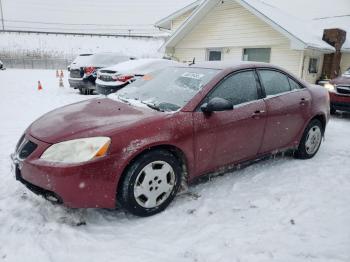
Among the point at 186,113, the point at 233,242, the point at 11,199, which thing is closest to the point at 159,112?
the point at 186,113

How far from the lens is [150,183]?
304 cm

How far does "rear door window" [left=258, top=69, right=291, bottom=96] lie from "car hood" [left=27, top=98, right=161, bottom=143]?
5.72ft

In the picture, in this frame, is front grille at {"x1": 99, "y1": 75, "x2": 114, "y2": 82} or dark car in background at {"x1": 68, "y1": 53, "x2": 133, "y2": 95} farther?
dark car in background at {"x1": 68, "y1": 53, "x2": 133, "y2": 95}

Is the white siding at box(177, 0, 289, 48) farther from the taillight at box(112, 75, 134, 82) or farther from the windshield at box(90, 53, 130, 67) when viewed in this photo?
the taillight at box(112, 75, 134, 82)

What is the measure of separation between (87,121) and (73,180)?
0.68 meters

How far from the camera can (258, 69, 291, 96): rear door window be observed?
4.15 m

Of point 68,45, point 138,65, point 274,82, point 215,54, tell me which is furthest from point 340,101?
point 68,45

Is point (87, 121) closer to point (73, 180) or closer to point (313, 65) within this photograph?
point (73, 180)

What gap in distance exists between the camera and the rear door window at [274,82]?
4152 mm

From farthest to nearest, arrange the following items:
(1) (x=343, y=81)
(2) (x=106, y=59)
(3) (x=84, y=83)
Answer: (2) (x=106, y=59) → (3) (x=84, y=83) → (1) (x=343, y=81)

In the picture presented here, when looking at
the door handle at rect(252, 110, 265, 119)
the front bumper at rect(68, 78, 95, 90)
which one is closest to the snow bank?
the front bumper at rect(68, 78, 95, 90)

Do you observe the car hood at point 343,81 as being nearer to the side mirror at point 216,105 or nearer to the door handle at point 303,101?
the door handle at point 303,101

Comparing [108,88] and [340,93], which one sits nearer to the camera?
[340,93]

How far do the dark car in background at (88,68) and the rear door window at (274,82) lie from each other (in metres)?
8.79
